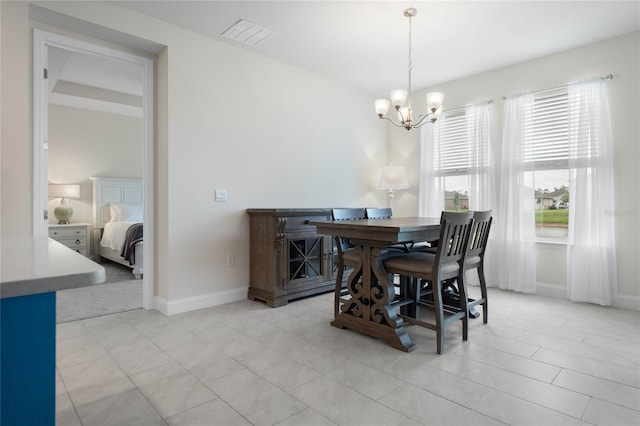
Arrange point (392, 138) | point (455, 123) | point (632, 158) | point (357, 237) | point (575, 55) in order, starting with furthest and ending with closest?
point (392, 138), point (455, 123), point (575, 55), point (632, 158), point (357, 237)

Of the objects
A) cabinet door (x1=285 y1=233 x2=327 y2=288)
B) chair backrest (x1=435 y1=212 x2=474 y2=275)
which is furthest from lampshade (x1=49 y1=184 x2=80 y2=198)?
chair backrest (x1=435 y1=212 x2=474 y2=275)

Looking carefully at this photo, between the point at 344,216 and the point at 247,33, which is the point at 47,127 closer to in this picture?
the point at 247,33

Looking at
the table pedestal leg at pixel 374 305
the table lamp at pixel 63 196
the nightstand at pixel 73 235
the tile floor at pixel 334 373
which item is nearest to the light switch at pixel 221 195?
the tile floor at pixel 334 373

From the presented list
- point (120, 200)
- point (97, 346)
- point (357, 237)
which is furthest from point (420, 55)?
point (120, 200)

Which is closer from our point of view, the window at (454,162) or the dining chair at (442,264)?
the dining chair at (442,264)

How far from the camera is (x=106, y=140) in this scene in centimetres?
618

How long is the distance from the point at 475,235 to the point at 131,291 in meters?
3.61

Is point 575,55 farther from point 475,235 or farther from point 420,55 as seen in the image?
point 475,235

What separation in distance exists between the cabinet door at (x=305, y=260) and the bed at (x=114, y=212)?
2830 mm

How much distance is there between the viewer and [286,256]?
133 inches

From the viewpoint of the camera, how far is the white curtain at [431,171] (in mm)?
4656

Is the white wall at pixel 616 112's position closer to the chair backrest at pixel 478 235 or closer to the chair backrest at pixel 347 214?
the chair backrest at pixel 478 235

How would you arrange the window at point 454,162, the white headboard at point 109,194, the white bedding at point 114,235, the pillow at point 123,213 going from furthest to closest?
the white headboard at point 109,194 < the pillow at point 123,213 < the white bedding at point 114,235 < the window at point 454,162

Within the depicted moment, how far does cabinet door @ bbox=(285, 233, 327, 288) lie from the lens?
11.2 feet
